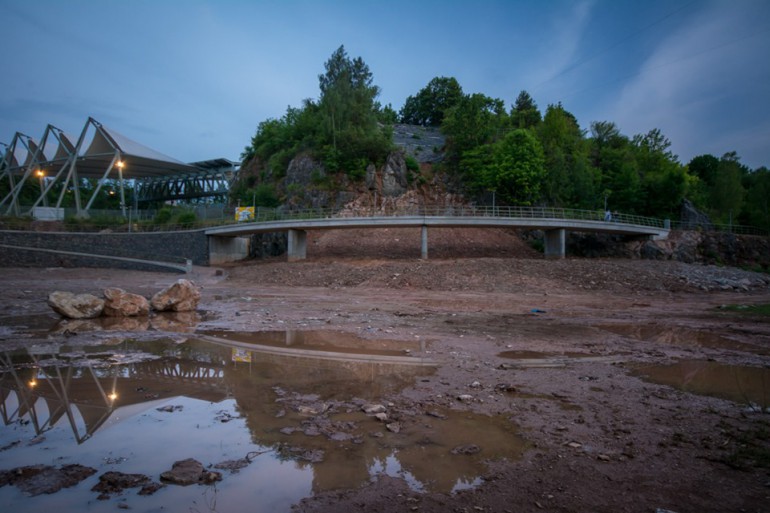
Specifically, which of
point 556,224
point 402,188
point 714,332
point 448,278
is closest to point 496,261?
point 448,278

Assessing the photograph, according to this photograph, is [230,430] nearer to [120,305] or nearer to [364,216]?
[120,305]

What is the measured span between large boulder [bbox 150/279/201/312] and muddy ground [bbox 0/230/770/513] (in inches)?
27.3

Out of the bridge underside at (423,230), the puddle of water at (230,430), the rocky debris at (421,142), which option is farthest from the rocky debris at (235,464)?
the rocky debris at (421,142)

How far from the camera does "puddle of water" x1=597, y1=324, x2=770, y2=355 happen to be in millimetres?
10430

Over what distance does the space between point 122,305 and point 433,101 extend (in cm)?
10605

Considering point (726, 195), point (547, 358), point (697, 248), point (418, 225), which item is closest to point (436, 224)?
point (418, 225)

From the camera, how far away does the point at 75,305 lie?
13.1m

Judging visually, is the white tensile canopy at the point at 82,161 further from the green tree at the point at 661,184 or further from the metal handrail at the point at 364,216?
the green tree at the point at 661,184

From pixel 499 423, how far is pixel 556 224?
1488 inches

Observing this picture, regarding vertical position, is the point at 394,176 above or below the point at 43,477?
above

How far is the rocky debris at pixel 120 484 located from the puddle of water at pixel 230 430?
7 cm

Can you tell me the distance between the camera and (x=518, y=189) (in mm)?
50375

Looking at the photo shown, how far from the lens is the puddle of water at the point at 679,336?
10.4 meters

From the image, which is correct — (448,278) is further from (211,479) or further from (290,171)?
(290,171)
